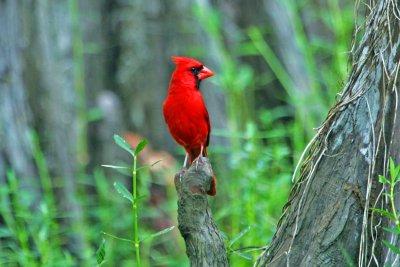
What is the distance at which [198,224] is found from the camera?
138 inches

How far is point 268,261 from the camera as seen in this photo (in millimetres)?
3684

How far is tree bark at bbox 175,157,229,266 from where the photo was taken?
3.51 m

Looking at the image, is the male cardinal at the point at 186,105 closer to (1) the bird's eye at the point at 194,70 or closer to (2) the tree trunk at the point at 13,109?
(1) the bird's eye at the point at 194,70

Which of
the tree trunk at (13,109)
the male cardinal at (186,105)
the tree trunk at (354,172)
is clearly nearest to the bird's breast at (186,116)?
the male cardinal at (186,105)

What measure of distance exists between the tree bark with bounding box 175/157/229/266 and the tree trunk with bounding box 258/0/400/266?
243 mm

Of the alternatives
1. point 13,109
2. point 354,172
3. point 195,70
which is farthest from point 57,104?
point 354,172

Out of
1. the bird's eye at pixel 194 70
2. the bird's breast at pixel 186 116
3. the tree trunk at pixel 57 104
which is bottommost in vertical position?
the tree trunk at pixel 57 104

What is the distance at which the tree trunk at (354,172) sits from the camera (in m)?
3.51

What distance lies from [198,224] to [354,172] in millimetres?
514

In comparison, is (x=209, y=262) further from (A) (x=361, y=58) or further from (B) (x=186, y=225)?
(A) (x=361, y=58)

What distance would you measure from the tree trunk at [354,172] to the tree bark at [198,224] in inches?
9.6

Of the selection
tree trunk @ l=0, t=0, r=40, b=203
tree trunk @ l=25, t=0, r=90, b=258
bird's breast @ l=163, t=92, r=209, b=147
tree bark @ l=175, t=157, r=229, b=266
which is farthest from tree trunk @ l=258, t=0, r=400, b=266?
tree trunk @ l=0, t=0, r=40, b=203

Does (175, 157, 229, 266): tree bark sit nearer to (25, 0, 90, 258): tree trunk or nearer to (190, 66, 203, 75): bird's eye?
(190, 66, 203, 75): bird's eye

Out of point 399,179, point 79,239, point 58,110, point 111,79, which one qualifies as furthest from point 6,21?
point 399,179
